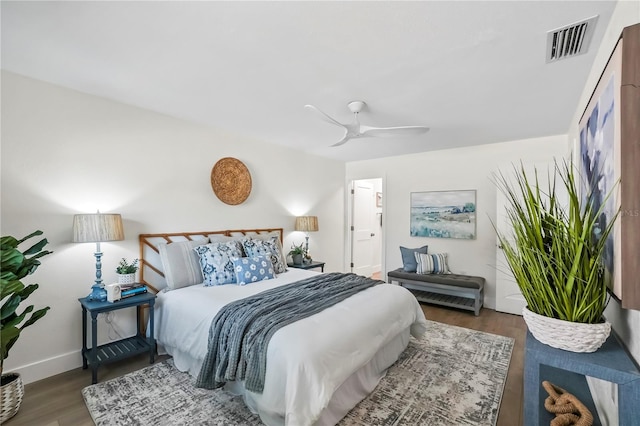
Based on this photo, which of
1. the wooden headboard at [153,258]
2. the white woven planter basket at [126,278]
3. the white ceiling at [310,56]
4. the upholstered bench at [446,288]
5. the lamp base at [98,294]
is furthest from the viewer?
the upholstered bench at [446,288]

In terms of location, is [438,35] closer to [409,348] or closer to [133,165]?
[409,348]

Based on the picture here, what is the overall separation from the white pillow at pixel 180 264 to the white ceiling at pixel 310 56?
1485 millimetres

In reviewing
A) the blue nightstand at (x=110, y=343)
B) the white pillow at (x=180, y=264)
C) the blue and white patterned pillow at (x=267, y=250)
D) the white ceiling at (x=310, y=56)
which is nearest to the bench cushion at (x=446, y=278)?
the blue and white patterned pillow at (x=267, y=250)

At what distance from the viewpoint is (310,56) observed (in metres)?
2.06

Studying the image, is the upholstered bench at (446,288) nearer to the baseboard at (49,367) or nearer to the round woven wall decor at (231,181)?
the round woven wall decor at (231,181)

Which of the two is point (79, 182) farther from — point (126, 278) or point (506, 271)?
point (506, 271)

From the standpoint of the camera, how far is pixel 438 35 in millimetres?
1826

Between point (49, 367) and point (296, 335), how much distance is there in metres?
2.36

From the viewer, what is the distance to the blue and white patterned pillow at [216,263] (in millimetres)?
3018

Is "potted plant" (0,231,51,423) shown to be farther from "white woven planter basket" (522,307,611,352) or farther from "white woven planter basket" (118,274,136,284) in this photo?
"white woven planter basket" (522,307,611,352)

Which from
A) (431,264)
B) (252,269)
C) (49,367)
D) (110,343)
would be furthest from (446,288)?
(49,367)

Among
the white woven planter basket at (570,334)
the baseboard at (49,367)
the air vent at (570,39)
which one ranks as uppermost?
the air vent at (570,39)

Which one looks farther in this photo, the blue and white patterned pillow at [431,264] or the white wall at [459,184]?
the blue and white patterned pillow at [431,264]

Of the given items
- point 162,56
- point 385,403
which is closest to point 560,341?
point 385,403
